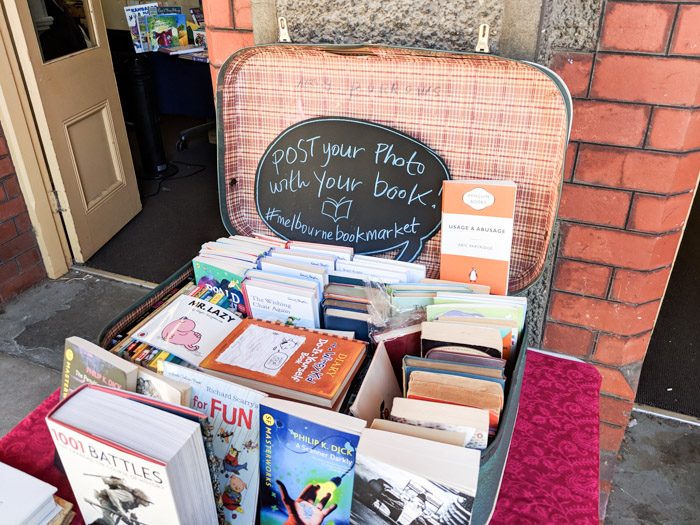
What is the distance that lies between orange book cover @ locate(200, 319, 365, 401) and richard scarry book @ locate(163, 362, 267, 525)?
0.20ft

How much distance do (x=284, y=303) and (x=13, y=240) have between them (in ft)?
6.58

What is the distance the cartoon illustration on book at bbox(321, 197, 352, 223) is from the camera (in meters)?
1.13

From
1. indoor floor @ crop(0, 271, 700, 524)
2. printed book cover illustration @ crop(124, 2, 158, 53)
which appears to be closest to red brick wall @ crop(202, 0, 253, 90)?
indoor floor @ crop(0, 271, 700, 524)

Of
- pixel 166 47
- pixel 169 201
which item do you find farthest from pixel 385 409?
pixel 166 47

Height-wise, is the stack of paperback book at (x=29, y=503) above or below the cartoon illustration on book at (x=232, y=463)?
below

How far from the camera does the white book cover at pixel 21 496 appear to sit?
714 millimetres

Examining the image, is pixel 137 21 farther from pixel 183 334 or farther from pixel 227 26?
pixel 183 334

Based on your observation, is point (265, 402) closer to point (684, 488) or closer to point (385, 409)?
point (385, 409)

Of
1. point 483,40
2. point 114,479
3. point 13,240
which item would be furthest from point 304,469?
point 13,240

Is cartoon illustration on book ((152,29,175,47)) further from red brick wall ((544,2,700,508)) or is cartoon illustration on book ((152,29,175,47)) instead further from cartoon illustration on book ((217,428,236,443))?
cartoon illustration on book ((217,428,236,443))

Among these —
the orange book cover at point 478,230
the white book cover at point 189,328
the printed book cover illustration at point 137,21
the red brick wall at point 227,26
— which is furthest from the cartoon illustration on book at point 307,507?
the printed book cover illustration at point 137,21

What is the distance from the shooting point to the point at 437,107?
3.33 ft

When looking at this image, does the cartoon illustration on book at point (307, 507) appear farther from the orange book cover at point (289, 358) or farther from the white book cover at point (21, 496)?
the white book cover at point (21, 496)

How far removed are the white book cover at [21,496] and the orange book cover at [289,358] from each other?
0.27 m
